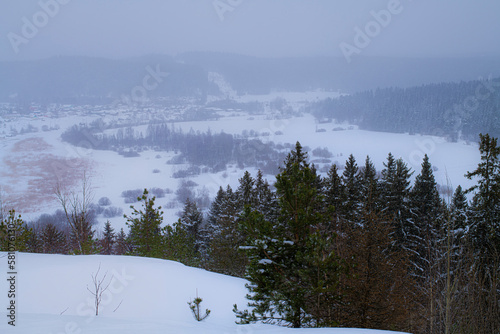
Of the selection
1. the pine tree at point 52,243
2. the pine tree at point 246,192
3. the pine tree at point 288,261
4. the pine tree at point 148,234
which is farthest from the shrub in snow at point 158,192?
the pine tree at point 288,261

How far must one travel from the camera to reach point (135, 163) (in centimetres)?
10781

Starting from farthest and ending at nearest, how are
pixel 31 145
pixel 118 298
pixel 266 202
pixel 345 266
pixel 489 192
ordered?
1. pixel 31 145
2. pixel 266 202
3. pixel 489 192
4. pixel 345 266
5. pixel 118 298

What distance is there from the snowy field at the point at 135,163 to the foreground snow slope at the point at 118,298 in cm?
5683

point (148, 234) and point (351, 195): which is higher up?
point (351, 195)

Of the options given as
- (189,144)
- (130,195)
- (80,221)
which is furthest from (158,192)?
(80,221)

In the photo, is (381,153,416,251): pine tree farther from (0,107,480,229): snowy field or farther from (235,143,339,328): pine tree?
(0,107,480,229): snowy field

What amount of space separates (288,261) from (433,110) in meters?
120

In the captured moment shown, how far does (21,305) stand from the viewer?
6566 millimetres

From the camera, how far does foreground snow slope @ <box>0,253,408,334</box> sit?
5.00 meters

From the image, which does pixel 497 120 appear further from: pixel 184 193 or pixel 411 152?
pixel 184 193

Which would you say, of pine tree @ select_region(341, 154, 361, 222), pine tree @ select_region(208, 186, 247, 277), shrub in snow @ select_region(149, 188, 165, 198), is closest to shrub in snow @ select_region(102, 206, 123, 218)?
shrub in snow @ select_region(149, 188, 165, 198)

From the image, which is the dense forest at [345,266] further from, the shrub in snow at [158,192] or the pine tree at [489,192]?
the shrub in snow at [158,192]

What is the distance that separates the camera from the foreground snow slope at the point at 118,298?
5000mm

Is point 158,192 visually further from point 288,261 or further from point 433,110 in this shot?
point 433,110
